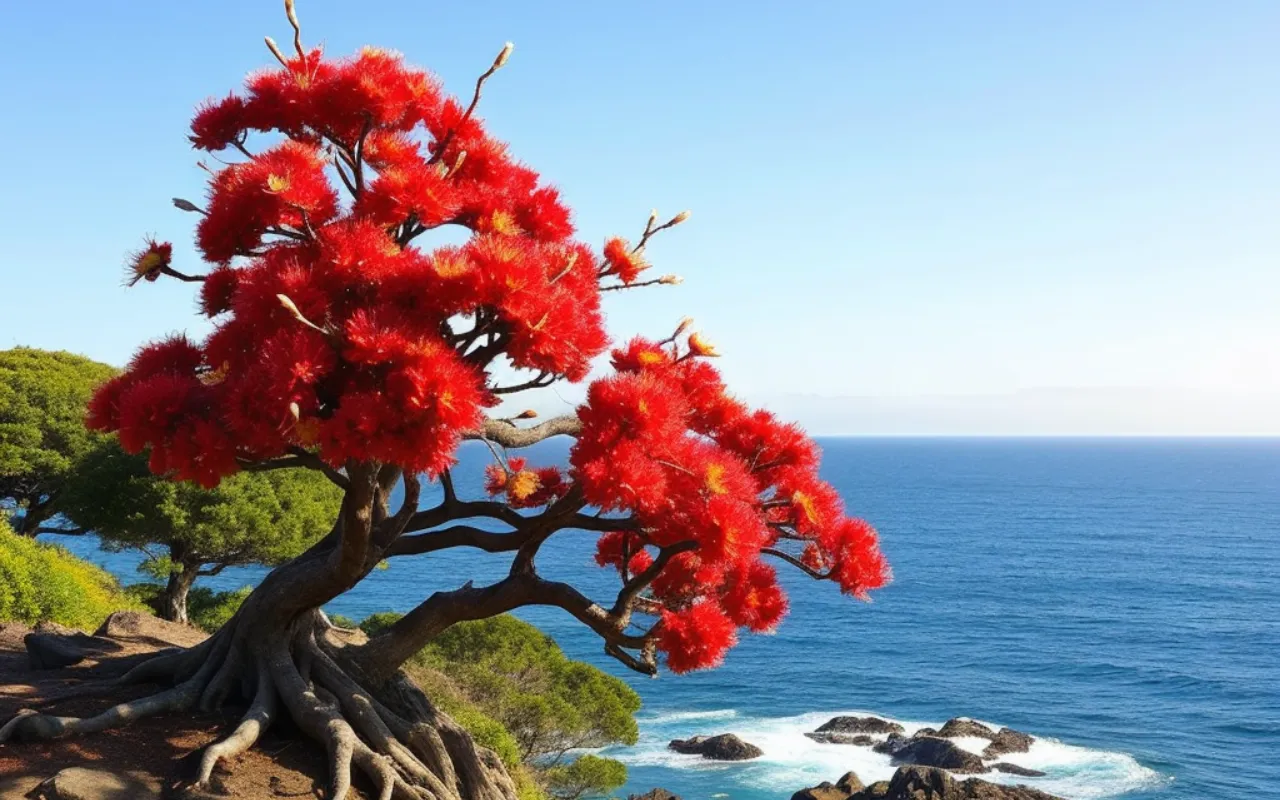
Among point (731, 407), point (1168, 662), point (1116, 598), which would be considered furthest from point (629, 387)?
point (1116, 598)

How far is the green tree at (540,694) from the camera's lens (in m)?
24.3

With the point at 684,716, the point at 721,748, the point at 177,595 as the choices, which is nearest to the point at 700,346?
the point at 177,595

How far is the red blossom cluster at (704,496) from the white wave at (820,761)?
89.6 feet

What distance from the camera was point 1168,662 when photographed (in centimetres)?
5178

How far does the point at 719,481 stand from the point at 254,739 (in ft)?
14.2

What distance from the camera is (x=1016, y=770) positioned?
117 feet

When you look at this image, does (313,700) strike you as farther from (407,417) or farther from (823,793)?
(823,793)

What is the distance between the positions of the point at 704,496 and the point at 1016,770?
33.5 metres

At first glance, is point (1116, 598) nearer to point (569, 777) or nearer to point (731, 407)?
point (569, 777)

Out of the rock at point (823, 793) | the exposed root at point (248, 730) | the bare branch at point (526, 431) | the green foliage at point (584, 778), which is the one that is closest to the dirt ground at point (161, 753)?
the exposed root at point (248, 730)

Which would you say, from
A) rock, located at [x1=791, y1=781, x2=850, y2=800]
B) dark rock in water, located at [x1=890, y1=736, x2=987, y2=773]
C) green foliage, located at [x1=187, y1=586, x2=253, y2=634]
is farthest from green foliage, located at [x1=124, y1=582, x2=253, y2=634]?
dark rock in water, located at [x1=890, y1=736, x2=987, y2=773]

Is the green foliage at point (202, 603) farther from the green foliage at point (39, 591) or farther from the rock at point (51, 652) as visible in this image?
the rock at point (51, 652)

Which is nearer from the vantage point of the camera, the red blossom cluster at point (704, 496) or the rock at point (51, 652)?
the red blossom cluster at point (704, 496)

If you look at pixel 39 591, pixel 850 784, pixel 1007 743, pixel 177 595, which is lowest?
Answer: pixel 1007 743
